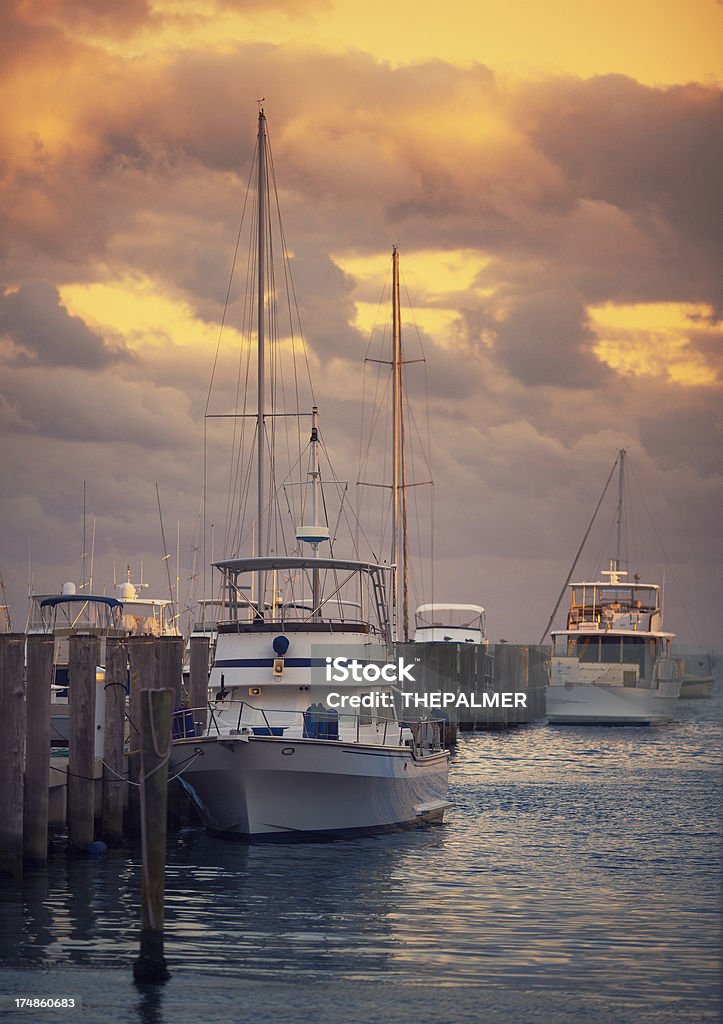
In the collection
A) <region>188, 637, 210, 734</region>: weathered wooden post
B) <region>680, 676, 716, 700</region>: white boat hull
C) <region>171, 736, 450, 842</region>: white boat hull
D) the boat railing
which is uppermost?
<region>188, 637, 210, 734</region>: weathered wooden post

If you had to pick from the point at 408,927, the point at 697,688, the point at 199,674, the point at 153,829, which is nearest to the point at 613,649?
the point at 199,674

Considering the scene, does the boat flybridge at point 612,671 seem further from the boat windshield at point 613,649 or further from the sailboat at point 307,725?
the sailboat at point 307,725

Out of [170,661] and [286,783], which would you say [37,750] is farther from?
[170,661]

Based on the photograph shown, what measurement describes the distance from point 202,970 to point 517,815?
1701 cm

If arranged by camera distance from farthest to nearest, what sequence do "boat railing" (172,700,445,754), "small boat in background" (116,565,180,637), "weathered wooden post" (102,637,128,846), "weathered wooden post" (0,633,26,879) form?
"small boat in background" (116,565,180,637) → "boat railing" (172,700,445,754) → "weathered wooden post" (102,637,128,846) → "weathered wooden post" (0,633,26,879)

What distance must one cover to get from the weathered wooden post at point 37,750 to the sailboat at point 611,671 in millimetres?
48507

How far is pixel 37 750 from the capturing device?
64.1ft

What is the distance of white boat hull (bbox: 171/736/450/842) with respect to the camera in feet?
76.9

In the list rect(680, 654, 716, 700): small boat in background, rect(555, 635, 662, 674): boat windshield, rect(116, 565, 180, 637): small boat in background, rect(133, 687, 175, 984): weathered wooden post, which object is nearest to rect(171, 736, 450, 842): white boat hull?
rect(133, 687, 175, 984): weathered wooden post

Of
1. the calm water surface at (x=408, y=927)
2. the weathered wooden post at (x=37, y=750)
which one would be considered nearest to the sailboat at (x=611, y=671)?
the calm water surface at (x=408, y=927)

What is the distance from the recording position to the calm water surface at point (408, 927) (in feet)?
46.8

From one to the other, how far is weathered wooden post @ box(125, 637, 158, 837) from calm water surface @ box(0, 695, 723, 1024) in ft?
3.93

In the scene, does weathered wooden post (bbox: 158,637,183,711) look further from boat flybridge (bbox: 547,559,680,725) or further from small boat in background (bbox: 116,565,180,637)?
boat flybridge (bbox: 547,559,680,725)

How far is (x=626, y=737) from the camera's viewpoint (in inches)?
2382
